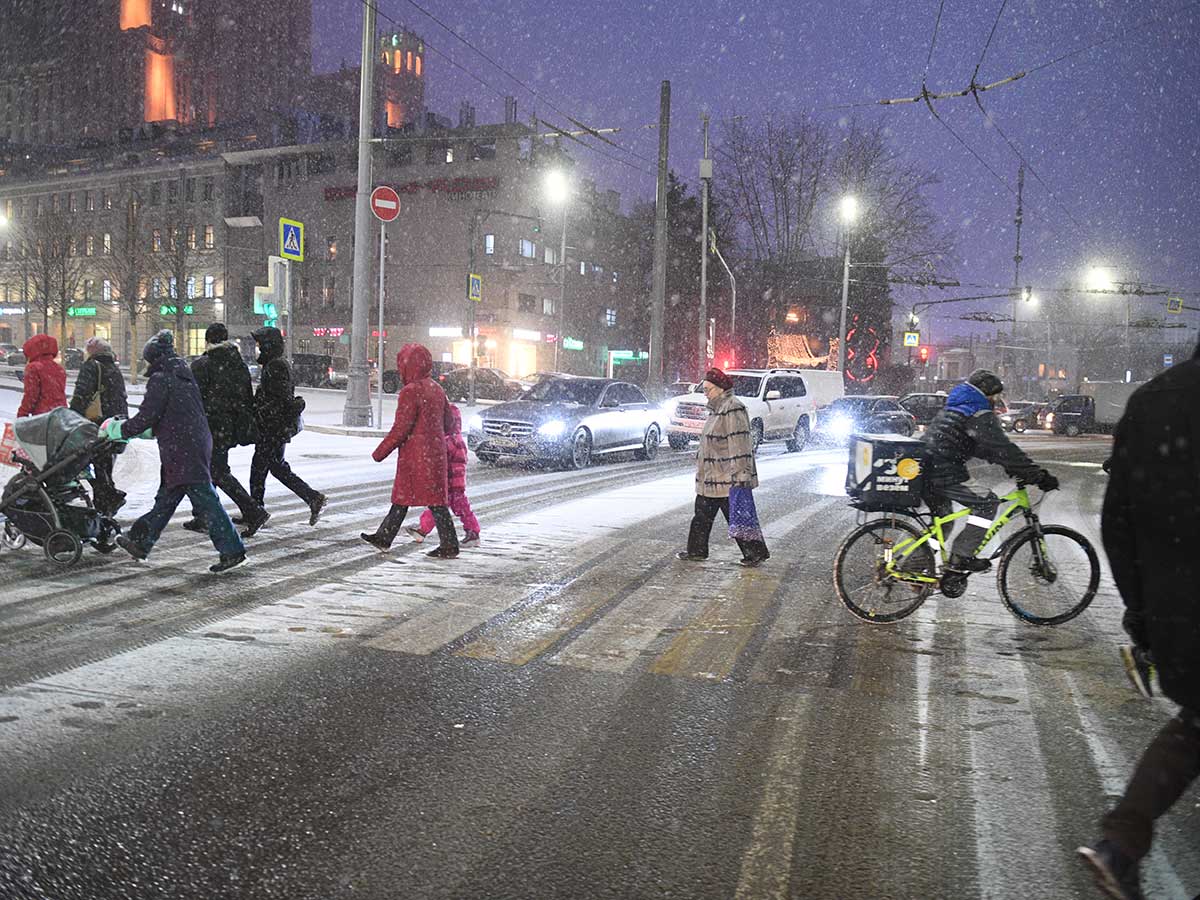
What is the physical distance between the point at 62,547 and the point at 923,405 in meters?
37.6

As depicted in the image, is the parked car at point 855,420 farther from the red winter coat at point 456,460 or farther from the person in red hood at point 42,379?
the person in red hood at point 42,379

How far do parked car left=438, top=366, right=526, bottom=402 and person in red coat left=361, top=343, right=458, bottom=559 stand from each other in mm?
34667

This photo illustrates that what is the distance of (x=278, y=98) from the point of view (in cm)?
12825

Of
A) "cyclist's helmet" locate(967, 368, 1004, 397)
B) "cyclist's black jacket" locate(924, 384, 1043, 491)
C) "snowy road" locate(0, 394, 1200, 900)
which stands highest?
"cyclist's helmet" locate(967, 368, 1004, 397)

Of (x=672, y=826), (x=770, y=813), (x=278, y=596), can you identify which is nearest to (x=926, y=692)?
(x=770, y=813)

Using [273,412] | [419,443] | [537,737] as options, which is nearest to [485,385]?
[273,412]

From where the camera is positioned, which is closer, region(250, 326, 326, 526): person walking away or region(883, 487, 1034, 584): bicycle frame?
region(883, 487, 1034, 584): bicycle frame

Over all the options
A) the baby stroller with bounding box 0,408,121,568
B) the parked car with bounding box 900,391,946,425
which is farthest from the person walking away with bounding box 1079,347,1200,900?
the parked car with bounding box 900,391,946,425

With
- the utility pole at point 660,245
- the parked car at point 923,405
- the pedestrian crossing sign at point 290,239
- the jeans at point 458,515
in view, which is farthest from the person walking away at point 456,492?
the parked car at point 923,405

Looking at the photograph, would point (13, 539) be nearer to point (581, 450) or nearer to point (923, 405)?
point (581, 450)

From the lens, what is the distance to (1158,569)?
2.69 m

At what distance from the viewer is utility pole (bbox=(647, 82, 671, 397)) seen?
24.4 meters

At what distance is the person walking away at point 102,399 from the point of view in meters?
9.16

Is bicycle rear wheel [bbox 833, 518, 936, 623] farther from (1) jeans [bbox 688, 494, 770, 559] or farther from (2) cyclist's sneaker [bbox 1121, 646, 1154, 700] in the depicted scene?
(2) cyclist's sneaker [bbox 1121, 646, 1154, 700]
